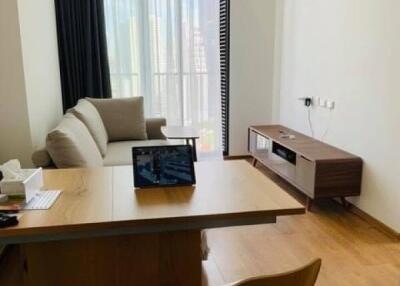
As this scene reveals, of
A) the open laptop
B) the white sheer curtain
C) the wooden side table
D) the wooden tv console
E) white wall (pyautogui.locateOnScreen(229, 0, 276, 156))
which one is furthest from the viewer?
white wall (pyautogui.locateOnScreen(229, 0, 276, 156))

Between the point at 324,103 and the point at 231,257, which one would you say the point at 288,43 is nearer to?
the point at 324,103

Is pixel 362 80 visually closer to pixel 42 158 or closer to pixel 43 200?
pixel 42 158

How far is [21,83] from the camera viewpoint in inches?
109

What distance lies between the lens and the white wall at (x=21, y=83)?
106 inches

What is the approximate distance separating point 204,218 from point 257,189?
35cm

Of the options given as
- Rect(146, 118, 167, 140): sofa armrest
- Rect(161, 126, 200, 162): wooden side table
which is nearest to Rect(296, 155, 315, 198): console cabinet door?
Rect(161, 126, 200, 162): wooden side table

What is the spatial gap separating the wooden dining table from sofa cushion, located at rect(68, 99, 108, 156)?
1560mm

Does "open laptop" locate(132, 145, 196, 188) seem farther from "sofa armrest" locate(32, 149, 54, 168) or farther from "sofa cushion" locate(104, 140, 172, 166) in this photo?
"sofa cushion" locate(104, 140, 172, 166)

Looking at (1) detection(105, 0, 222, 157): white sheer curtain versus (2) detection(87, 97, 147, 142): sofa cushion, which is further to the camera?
(1) detection(105, 0, 222, 157): white sheer curtain

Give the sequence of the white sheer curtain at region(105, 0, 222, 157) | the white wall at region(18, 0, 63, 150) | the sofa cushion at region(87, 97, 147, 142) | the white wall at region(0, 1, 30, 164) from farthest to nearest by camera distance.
Result: the white sheer curtain at region(105, 0, 222, 157)
the sofa cushion at region(87, 97, 147, 142)
the white wall at region(18, 0, 63, 150)
the white wall at region(0, 1, 30, 164)

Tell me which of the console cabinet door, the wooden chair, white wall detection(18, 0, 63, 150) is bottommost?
the console cabinet door

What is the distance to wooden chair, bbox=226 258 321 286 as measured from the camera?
2.91ft

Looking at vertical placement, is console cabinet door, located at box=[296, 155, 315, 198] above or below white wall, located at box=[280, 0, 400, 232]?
below

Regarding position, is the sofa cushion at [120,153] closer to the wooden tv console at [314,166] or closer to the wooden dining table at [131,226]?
the wooden tv console at [314,166]
